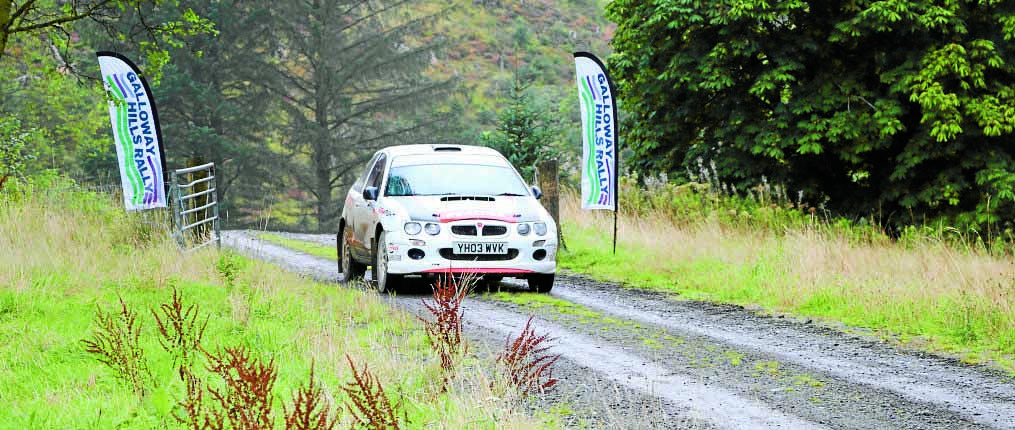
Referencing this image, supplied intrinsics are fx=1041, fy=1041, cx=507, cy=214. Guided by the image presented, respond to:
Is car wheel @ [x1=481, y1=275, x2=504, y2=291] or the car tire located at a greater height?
the car tire

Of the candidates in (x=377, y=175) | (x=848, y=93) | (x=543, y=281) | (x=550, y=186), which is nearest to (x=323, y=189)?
(x=550, y=186)

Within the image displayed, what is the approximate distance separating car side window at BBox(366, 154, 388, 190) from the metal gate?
2.66 metres

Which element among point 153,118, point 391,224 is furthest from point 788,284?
point 153,118

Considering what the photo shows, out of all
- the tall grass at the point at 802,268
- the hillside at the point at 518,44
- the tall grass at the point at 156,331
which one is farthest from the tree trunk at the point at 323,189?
the tall grass at the point at 156,331

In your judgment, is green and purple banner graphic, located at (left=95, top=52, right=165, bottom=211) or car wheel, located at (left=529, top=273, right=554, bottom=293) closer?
car wheel, located at (left=529, top=273, right=554, bottom=293)

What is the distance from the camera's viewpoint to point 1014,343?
8.18 m

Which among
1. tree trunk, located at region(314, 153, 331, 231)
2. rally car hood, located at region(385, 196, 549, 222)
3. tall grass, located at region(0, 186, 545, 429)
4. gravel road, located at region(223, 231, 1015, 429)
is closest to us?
tall grass, located at region(0, 186, 545, 429)

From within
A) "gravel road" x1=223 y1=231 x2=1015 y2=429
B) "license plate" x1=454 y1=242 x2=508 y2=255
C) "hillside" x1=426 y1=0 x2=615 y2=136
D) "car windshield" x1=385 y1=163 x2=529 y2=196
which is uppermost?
"hillside" x1=426 y1=0 x2=615 y2=136

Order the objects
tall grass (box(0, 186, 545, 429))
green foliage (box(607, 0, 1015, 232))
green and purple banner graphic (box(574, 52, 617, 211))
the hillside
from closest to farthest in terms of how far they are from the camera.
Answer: tall grass (box(0, 186, 545, 429)) → green and purple banner graphic (box(574, 52, 617, 211)) → green foliage (box(607, 0, 1015, 232)) → the hillside

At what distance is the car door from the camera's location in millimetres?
12516

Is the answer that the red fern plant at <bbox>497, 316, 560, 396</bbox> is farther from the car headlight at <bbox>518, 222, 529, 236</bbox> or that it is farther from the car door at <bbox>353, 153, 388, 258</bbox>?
the car door at <bbox>353, 153, 388, 258</bbox>

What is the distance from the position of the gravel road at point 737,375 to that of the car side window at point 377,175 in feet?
8.58

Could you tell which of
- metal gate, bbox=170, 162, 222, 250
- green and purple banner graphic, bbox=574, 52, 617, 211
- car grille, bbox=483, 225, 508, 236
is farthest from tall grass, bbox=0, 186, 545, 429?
green and purple banner graphic, bbox=574, 52, 617, 211

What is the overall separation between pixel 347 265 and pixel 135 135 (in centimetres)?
394
